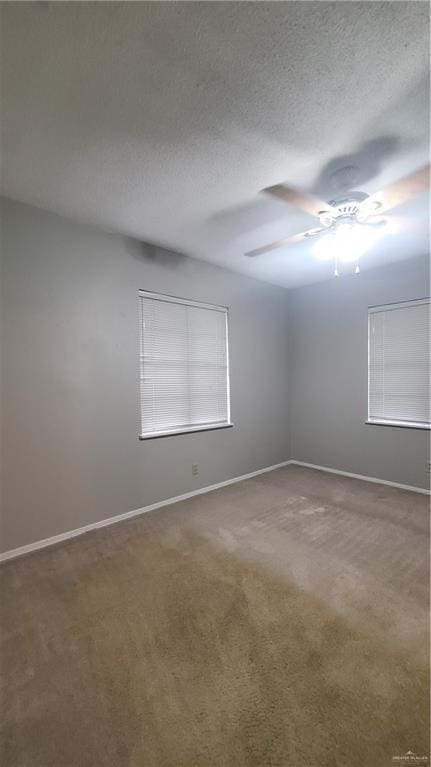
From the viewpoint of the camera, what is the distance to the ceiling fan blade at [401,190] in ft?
5.13

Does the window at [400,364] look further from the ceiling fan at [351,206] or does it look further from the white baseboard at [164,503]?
the ceiling fan at [351,206]

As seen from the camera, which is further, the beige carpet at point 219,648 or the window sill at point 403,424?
the window sill at point 403,424

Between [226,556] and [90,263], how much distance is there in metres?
2.71

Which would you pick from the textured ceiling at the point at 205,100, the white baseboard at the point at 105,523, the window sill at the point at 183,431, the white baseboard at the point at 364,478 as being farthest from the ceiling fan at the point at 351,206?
the white baseboard at the point at 364,478

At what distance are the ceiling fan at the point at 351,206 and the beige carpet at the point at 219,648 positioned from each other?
233 cm

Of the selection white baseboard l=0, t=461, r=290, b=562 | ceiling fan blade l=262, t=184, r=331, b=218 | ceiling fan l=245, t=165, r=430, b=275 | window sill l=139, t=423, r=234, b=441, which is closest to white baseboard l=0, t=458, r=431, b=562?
white baseboard l=0, t=461, r=290, b=562

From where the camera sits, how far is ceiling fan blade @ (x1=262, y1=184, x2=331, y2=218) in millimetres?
1691

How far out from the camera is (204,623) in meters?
1.72

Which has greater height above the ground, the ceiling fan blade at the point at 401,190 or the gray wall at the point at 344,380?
the ceiling fan blade at the point at 401,190

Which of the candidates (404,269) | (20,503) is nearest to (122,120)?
(20,503)

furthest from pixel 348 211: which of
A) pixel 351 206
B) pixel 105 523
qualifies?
pixel 105 523

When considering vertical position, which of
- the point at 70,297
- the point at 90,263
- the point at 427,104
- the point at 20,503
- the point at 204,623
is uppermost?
the point at 427,104

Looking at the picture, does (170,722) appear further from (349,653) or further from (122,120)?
(122,120)

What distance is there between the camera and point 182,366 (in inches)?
141
